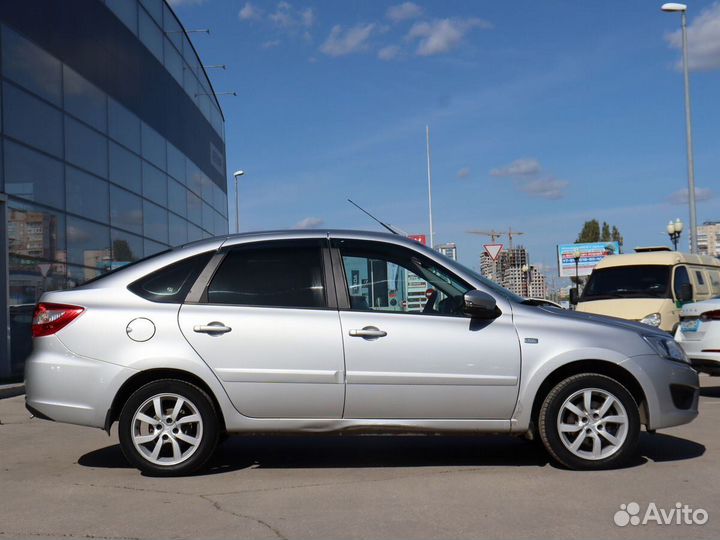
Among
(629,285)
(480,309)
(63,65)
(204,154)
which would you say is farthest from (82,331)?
(204,154)

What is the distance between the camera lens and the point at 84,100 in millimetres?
18516

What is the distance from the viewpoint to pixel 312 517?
4.67m

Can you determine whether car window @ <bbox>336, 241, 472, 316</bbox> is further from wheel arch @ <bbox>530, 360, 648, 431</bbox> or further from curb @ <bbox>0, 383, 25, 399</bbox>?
curb @ <bbox>0, 383, 25, 399</bbox>

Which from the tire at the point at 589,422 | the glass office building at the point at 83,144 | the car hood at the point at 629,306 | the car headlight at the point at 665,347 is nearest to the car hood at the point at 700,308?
the car hood at the point at 629,306

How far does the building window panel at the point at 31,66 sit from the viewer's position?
1504 cm

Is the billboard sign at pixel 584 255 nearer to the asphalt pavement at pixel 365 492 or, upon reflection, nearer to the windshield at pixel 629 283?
the windshield at pixel 629 283

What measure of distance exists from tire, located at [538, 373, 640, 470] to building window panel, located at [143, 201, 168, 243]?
18.9 metres

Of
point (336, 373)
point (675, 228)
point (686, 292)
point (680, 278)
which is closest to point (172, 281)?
point (336, 373)

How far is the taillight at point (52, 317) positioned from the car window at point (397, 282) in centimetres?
199

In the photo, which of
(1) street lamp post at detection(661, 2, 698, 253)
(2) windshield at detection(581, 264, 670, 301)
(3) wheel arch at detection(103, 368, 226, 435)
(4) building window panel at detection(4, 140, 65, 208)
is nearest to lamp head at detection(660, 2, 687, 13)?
(1) street lamp post at detection(661, 2, 698, 253)

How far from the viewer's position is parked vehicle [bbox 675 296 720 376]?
32.9ft

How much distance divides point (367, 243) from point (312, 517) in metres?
2.20

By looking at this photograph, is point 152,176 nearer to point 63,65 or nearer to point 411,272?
point 63,65

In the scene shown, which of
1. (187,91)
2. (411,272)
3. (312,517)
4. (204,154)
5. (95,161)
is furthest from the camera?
(204,154)
